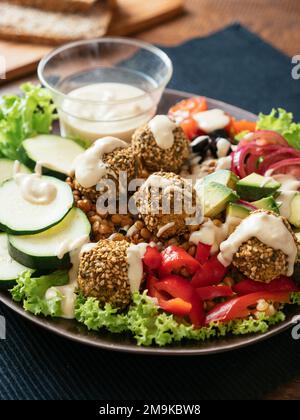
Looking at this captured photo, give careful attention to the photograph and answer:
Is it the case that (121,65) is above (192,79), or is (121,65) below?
above

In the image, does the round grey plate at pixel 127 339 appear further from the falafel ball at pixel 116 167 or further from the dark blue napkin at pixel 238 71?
the dark blue napkin at pixel 238 71

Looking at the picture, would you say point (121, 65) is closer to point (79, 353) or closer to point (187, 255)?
point (187, 255)

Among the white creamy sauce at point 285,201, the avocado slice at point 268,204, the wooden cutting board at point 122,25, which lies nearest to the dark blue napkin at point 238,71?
the wooden cutting board at point 122,25

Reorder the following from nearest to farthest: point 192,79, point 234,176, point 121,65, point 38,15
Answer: point 234,176 → point 121,65 → point 192,79 → point 38,15

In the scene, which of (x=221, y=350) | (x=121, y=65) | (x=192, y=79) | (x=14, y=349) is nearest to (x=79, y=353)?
(x=14, y=349)

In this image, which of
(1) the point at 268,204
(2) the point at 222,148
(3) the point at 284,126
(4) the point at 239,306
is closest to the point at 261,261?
(4) the point at 239,306

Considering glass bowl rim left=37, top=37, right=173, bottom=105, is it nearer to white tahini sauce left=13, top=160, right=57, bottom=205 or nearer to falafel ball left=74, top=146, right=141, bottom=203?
falafel ball left=74, top=146, right=141, bottom=203
